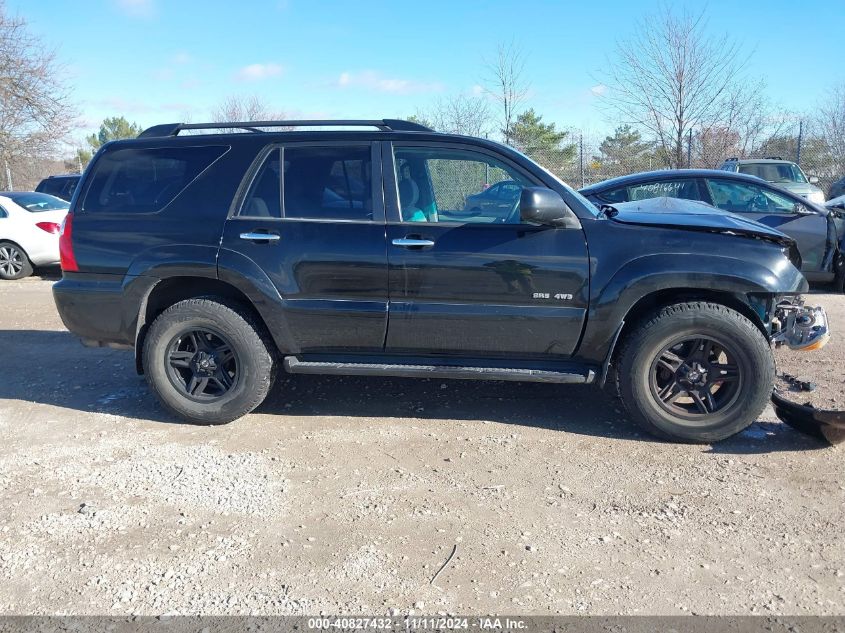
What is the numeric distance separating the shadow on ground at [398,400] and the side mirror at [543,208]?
138 centimetres

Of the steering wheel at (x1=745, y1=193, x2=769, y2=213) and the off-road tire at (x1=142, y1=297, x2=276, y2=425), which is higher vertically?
the steering wheel at (x1=745, y1=193, x2=769, y2=213)

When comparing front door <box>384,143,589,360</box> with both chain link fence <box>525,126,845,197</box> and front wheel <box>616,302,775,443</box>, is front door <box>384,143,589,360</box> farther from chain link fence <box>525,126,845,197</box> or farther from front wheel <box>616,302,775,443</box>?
chain link fence <box>525,126,845,197</box>

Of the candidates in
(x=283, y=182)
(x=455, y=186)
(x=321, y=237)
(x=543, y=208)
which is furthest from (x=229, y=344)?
(x=543, y=208)

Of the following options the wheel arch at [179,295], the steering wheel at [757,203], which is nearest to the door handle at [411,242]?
the wheel arch at [179,295]

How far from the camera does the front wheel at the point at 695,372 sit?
13.4 ft

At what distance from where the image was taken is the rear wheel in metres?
11.1

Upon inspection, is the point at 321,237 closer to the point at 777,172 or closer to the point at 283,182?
the point at 283,182

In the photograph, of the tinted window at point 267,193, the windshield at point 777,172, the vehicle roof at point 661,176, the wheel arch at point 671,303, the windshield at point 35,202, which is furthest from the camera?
the windshield at point 777,172

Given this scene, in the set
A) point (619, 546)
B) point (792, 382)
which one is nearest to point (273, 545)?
point (619, 546)

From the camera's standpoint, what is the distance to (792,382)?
523 cm

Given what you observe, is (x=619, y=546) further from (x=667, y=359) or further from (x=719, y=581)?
(x=667, y=359)

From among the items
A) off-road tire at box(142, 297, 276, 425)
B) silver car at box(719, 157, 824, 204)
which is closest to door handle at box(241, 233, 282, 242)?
off-road tire at box(142, 297, 276, 425)

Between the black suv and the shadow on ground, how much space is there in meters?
0.36

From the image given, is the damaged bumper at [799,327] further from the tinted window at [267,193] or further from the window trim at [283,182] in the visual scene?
the tinted window at [267,193]
